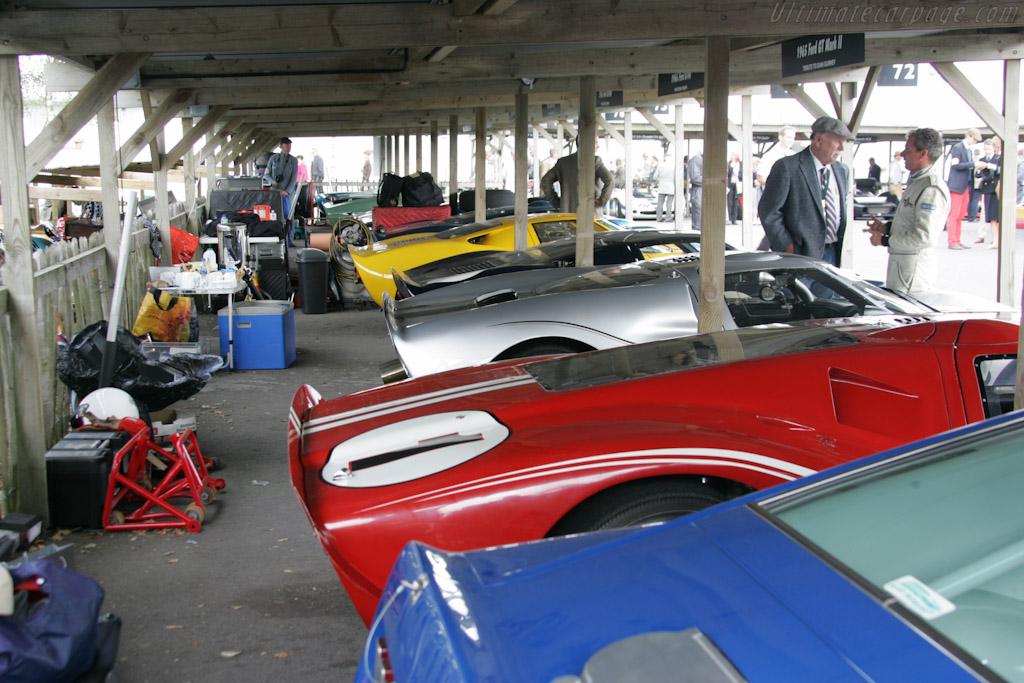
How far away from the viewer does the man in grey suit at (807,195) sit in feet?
23.1

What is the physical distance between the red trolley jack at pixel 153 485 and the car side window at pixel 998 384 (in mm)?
3649

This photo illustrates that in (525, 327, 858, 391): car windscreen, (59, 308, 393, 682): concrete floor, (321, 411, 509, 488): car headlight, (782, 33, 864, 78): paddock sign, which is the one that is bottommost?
(59, 308, 393, 682): concrete floor

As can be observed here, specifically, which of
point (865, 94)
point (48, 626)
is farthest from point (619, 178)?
point (48, 626)

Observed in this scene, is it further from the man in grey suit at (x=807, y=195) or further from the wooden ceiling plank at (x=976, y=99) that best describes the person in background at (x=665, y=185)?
the man in grey suit at (x=807, y=195)

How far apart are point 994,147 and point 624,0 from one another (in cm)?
1884

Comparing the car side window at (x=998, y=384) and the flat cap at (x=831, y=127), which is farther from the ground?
the flat cap at (x=831, y=127)

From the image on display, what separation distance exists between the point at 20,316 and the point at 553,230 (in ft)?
21.5

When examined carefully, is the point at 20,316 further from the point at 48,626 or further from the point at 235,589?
the point at 48,626

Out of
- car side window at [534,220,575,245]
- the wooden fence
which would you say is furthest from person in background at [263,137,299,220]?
the wooden fence

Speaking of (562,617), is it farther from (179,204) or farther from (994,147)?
(994,147)

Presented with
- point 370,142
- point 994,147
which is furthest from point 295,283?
point 370,142

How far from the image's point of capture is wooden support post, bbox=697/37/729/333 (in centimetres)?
542

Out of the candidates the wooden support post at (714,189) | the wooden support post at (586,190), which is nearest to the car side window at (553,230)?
the wooden support post at (586,190)

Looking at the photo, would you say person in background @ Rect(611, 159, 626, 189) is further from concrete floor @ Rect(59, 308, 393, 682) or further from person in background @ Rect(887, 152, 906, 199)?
person in background @ Rect(887, 152, 906, 199)
